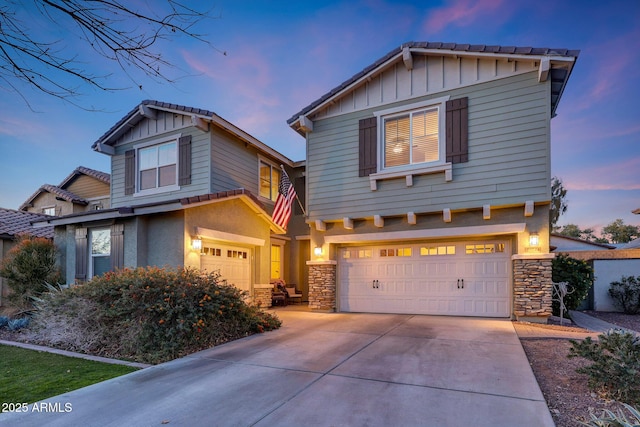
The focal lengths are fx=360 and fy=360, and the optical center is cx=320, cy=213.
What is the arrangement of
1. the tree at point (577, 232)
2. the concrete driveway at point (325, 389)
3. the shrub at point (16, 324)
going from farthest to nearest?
the tree at point (577, 232)
the shrub at point (16, 324)
the concrete driveway at point (325, 389)

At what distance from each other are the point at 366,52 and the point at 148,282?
9981 mm

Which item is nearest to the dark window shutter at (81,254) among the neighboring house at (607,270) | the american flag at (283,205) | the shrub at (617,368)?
the american flag at (283,205)

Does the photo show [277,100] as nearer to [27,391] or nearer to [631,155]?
[27,391]

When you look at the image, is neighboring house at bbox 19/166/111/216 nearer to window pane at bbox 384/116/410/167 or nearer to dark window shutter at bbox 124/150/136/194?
dark window shutter at bbox 124/150/136/194

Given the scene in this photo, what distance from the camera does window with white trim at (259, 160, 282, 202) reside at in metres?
13.7

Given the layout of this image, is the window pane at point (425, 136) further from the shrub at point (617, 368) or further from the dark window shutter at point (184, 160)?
the dark window shutter at point (184, 160)

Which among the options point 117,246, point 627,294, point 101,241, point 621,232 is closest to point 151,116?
point 101,241

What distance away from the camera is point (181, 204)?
877 centimetres

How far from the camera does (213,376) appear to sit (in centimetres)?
478

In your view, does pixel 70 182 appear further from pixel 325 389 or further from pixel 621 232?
pixel 621 232

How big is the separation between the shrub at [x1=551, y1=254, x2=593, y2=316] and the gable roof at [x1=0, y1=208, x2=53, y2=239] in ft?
53.4

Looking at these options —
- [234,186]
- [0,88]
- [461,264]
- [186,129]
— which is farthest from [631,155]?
[0,88]

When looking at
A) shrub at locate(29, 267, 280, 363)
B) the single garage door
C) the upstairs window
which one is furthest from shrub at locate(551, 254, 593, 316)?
Result: shrub at locate(29, 267, 280, 363)

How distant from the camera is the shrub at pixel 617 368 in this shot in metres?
3.72
